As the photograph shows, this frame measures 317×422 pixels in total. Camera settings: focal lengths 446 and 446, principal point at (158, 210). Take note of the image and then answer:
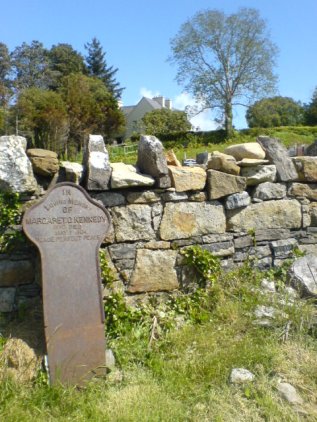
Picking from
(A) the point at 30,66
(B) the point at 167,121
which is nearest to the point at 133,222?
(B) the point at 167,121

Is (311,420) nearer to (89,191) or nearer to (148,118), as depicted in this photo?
(89,191)

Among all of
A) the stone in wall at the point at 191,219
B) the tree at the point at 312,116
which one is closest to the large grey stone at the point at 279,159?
the stone in wall at the point at 191,219

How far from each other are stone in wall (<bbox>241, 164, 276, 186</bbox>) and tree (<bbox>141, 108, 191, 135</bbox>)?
25283mm

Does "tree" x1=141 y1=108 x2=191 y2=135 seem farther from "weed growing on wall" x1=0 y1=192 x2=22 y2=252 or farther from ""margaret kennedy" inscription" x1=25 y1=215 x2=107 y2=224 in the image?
""margaret kennedy" inscription" x1=25 y1=215 x2=107 y2=224

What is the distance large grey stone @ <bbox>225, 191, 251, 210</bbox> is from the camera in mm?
4297

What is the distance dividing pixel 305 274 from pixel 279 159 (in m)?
1.18

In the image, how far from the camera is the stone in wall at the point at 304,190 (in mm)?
4668

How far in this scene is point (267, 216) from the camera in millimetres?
4527

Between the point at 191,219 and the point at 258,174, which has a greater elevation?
the point at 258,174

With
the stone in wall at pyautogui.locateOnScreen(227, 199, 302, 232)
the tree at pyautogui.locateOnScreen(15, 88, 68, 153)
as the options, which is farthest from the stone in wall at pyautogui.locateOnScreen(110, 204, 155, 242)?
the tree at pyautogui.locateOnScreen(15, 88, 68, 153)

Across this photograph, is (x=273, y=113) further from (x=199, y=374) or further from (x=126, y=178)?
(x=199, y=374)

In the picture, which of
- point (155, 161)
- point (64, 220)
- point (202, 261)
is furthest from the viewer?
point (202, 261)

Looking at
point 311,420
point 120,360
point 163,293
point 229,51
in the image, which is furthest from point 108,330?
point 229,51

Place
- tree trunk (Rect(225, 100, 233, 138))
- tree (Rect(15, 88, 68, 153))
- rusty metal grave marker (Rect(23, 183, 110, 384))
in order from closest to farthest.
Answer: rusty metal grave marker (Rect(23, 183, 110, 384)) < tree (Rect(15, 88, 68, 153)) < tree trunk (Rect(225, 100, 233, 138))
